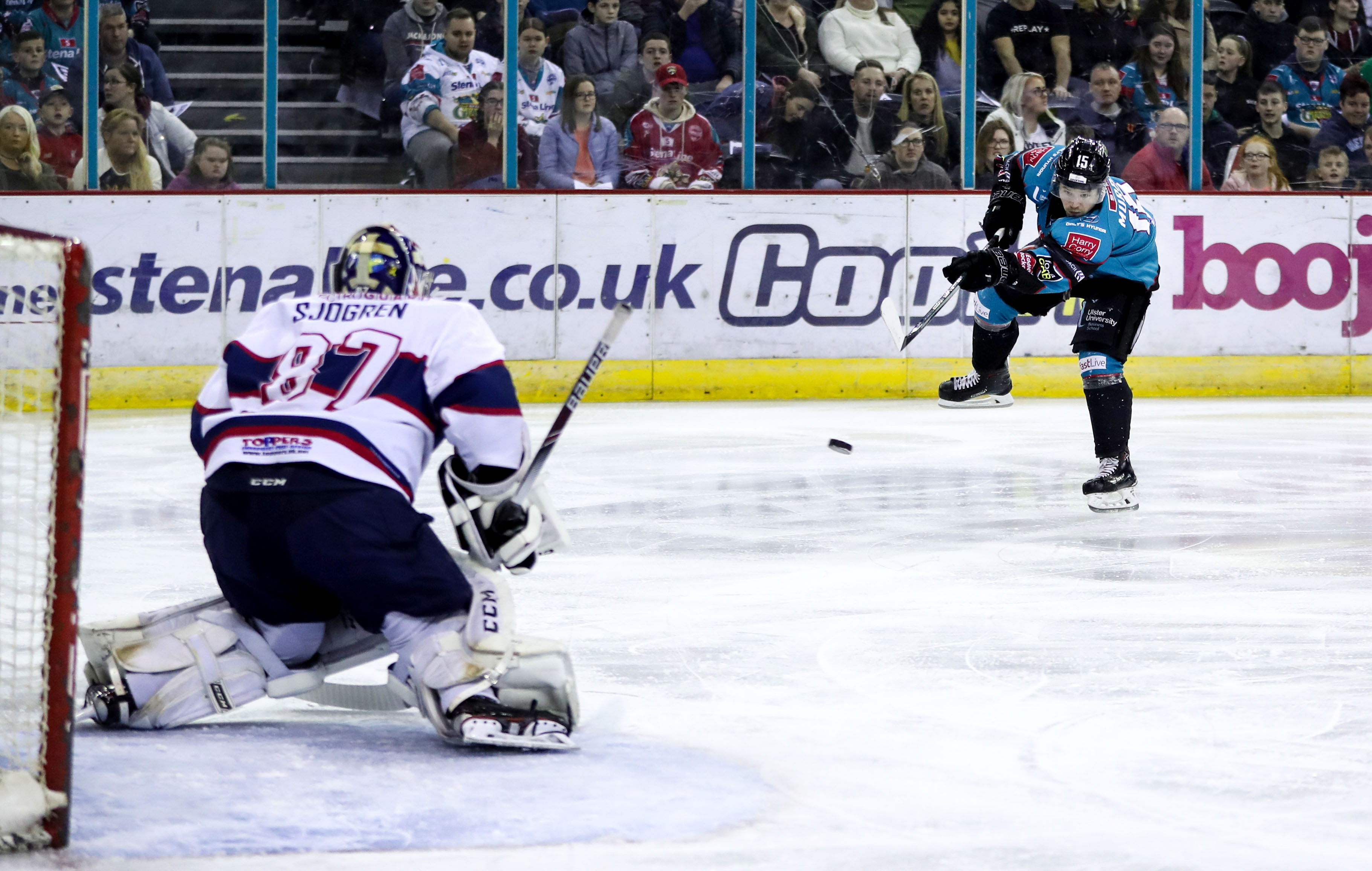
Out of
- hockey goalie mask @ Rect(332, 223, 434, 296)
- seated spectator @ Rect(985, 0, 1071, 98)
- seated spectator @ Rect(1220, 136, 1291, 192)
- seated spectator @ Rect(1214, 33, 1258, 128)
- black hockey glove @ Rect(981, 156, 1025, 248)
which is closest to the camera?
hockey goalie mask @ Rect(332, 223, 434, 296)

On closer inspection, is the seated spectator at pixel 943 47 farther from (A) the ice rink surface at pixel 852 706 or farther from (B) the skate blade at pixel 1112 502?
(B) the skate blade at pixel 1112 502

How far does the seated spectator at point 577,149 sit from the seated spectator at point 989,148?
1988 millimetres

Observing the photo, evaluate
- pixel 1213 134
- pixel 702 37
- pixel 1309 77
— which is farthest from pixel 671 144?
pixel 1309 77

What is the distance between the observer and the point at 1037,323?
31.5ft

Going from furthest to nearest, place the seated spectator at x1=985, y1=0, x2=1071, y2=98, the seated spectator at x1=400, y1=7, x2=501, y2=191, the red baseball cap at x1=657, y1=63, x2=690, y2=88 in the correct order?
the seated spectator at x1=985, y1=0, x2=1071, y2=98, the red baseball cap at x1=657, y1=63, x2=690, y2=88, the seated spectator at x1=400, y1=7, x2=501, y2=191

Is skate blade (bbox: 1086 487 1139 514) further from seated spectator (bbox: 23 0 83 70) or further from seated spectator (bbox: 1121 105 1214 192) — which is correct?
seated spectator (bbox: 23 0 83 70)

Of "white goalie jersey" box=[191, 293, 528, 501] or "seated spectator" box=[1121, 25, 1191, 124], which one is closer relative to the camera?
"white goalie jersey" box=[191, 293, 528, 501]

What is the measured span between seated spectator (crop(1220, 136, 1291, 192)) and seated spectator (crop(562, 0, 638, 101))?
341cm

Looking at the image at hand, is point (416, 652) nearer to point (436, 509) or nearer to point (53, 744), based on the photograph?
point (53, 744)

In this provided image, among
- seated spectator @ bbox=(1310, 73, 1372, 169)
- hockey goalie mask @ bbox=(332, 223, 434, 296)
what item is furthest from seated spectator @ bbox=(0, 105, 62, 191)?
seated spectator @ bbox=(1310, 73, 1372, 169)

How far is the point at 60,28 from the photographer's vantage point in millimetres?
8844

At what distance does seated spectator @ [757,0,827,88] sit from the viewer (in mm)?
9523

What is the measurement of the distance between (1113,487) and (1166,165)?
4.68 metres

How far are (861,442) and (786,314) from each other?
6.70 ft
